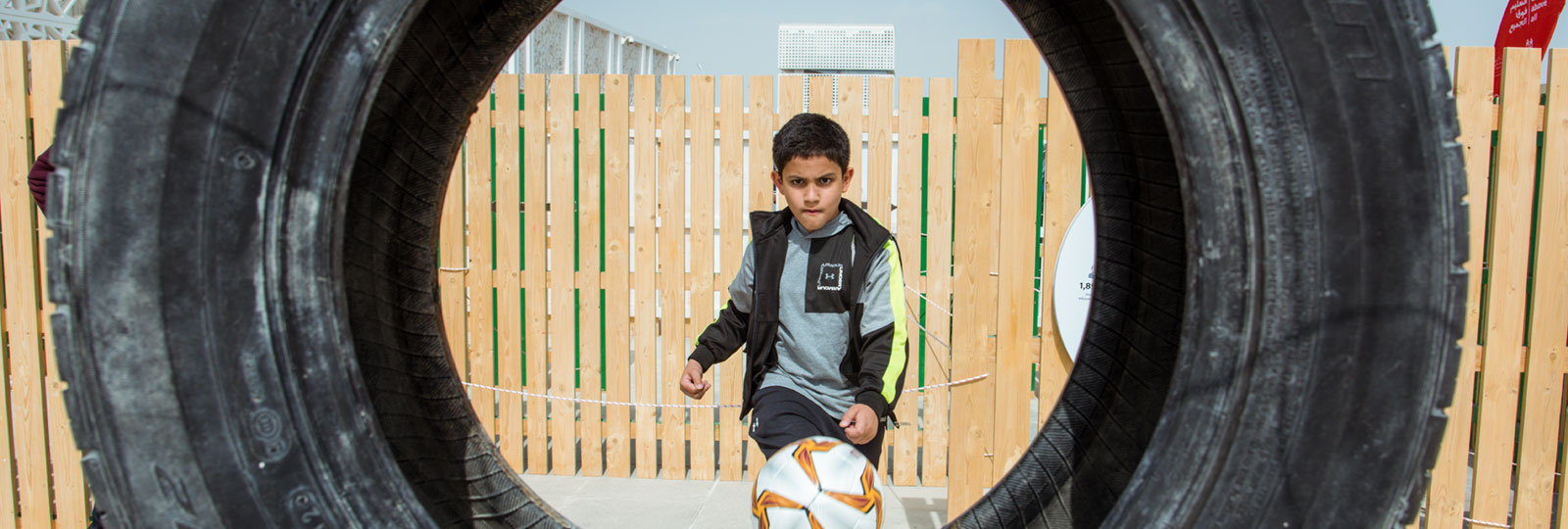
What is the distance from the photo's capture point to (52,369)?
394 cm

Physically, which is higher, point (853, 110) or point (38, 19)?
point (38, 19)

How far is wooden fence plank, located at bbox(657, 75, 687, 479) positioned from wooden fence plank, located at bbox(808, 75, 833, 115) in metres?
0.61

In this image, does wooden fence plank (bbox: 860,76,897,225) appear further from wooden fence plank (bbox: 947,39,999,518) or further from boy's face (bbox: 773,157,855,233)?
boy's face (bbox: 773,157,855,233)

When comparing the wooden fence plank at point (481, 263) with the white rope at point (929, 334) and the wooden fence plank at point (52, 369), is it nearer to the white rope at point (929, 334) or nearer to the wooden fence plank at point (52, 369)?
the wooden fence plank at point (52, 369)

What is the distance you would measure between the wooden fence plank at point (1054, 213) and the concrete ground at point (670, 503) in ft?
2.94

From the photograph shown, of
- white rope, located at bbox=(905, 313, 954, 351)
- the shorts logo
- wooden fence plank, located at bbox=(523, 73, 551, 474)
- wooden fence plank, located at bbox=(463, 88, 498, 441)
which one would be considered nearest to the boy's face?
the shorts logo

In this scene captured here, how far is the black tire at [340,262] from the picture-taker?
3.27ft

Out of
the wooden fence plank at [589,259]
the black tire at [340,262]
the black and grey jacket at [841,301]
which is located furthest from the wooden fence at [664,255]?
the black tire at [340,262]

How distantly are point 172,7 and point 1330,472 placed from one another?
58.9 inches

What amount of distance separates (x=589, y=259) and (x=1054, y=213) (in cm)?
253

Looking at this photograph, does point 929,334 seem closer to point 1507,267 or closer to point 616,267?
point 616,267

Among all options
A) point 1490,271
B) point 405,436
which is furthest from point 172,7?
point 1490,271

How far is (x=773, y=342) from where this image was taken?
107 inches

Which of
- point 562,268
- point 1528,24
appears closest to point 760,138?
point 562,268
